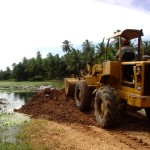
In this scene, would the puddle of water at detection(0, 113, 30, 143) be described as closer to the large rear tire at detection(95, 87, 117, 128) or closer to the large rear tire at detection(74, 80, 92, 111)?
the large rear tire at detection(74, 80, 92, 111)

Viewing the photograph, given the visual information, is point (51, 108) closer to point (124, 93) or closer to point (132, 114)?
point (132, 114)

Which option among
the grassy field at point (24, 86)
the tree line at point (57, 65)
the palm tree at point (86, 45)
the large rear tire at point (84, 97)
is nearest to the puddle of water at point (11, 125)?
the large rear tire at point (84, 97)

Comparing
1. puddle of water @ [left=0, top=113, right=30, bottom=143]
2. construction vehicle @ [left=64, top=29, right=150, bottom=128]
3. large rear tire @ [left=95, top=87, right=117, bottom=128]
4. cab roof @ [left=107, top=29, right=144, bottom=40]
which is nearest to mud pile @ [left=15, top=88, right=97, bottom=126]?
puddle of water @ [left=0, top=113, right=30, bottom=143]

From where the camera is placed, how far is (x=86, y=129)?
10.4m

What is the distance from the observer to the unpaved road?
28.2ft

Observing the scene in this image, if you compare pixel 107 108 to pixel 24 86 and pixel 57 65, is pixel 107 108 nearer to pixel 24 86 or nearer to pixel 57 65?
pixel 24 86

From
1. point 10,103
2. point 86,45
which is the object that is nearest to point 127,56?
point 10,103

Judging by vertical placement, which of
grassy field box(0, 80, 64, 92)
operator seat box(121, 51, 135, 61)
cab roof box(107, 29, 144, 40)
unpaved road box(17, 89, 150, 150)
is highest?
cab roof box(107, 29, 144, 40)

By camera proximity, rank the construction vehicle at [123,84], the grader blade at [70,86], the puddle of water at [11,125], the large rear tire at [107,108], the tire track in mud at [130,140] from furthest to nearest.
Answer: the grader blade at [70,86] → the large rear tire at [107,108] → the puddle of water at [11,125] → the construction vehicle at [123,84] → the tire track in mud at [130,140]

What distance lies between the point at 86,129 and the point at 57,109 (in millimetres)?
3782

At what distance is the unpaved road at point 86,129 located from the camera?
8.59m

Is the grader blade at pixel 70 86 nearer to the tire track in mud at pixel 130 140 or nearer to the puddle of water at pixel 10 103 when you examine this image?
the puddle of water at pixel 10 103

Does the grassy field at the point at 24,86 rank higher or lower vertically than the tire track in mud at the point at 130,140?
lower

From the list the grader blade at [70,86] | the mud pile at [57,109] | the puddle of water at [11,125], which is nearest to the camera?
the puddle of water at [11,125]
